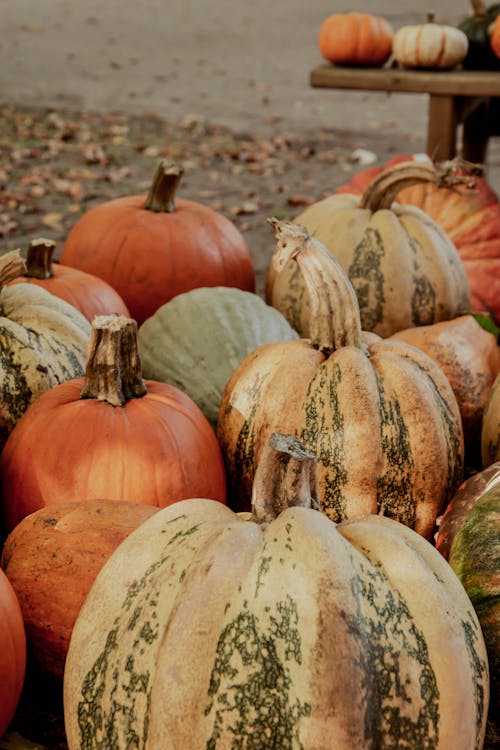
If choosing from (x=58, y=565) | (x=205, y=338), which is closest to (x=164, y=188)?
(x=205, y=338)

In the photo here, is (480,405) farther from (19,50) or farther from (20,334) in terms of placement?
(19,50)

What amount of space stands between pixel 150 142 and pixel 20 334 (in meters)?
8.09

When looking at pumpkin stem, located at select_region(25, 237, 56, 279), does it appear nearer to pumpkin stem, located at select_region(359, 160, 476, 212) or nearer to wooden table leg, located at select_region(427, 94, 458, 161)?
pumpkin stem, located at select_region(359, 160, 476, 212)

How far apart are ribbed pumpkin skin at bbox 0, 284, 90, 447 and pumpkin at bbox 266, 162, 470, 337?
99cm

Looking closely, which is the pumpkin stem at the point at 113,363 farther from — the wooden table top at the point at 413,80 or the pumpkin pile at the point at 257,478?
the wooden table top at the point at 413,80

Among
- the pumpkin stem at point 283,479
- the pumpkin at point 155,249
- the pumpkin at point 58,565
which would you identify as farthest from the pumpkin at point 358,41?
the pumpkin stem at point 283,479

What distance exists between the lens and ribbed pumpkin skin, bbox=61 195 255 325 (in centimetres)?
371

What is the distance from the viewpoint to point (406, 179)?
3363 millimetres

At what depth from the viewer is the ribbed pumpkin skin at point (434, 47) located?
5438 mm

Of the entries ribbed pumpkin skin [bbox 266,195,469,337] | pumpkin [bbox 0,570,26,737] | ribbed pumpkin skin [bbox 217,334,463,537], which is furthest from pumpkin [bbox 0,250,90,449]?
ribbed pumpkin skin [bbox 266,195,469,337]

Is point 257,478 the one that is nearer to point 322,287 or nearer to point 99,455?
point 99,455

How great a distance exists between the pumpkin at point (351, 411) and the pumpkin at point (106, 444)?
0.78 ft

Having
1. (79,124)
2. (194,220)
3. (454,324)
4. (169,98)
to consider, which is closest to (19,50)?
(169,98)

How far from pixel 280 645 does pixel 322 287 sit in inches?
44.5
